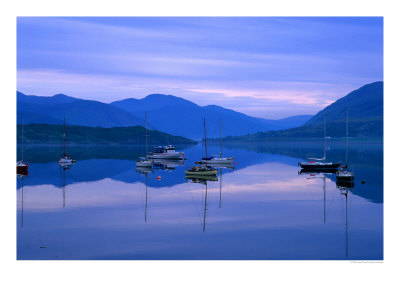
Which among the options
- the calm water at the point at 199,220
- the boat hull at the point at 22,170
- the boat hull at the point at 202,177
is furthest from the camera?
the boat hull at the point at 22,170

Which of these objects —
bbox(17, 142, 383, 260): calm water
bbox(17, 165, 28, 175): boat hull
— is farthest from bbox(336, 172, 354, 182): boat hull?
bbox(17, 165, 28, 175): boat hull

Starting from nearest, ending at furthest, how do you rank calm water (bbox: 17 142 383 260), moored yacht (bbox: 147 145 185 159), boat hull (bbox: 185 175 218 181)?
calm water (bbox: 17 142 383 260), boat hull (bbox: 185 175 218 181), moored yacht (bbox: 147 145 185 159)

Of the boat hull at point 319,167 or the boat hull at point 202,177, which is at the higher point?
the boat hull at point 319,167

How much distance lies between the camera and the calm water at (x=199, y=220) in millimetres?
24891

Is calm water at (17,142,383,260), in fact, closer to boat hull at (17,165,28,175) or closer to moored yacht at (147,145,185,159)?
boat hull at (17,165,28,175)

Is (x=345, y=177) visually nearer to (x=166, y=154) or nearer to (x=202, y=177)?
(x=202, y=177)

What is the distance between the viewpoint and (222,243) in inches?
1043

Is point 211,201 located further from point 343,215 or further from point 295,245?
point 295,245

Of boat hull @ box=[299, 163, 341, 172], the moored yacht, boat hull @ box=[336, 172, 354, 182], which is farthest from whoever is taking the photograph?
the moored yacht

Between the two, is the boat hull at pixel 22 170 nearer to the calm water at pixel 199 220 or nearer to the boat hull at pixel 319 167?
the calm water at pixel 199 220

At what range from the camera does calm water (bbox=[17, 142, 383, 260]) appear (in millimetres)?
24891

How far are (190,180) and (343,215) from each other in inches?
1118

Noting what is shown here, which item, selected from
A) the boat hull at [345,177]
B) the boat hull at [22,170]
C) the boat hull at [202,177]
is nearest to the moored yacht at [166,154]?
the boat hull at [22,170]
